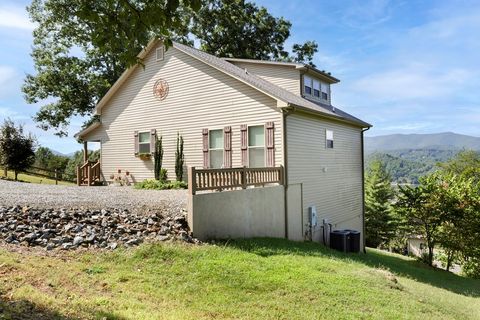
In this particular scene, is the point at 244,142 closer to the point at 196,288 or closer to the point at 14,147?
the point at 196,288

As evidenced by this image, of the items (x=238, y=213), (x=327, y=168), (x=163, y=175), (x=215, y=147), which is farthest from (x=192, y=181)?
(x=327, y=168)

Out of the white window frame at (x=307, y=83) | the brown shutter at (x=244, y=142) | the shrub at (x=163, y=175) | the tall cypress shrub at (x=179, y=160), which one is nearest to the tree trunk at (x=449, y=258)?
the white window frame at (x=307, y=83)

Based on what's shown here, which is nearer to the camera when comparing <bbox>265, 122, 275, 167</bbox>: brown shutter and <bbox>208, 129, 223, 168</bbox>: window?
<bbox>265, 122, 275, 167</bbox>: brown shutter

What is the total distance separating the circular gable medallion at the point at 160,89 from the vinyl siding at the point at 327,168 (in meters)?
6.53

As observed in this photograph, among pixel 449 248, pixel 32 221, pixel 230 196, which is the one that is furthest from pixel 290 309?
pixel 449 248

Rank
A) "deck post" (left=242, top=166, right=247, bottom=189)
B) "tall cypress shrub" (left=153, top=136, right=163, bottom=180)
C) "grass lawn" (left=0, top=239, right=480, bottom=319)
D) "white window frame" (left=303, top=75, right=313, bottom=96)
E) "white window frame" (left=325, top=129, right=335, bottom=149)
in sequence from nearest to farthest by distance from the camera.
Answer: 1. "grass lawn" (left=0, top=239, right=480, bottom=319)
2. "deck post" (left=242, top=166, right=247, bottom=189)
3. "white window frame" (left=325, top=129, right=335, bottom=149)
4. "tall cypress shrub" (left=153, top=136, right=163, bottom=180)
5. "white window frame" (left=303, top=75, right=313, bottom=96)

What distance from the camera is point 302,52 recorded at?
32.4 meters

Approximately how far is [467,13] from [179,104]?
11038 mm

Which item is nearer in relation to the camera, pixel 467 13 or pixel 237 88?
pixel 467 13

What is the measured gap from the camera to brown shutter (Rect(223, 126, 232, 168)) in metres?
14.5

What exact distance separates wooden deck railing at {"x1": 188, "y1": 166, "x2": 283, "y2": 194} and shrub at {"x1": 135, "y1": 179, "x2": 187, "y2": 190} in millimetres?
4810

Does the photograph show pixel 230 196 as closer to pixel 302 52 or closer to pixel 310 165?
pixel 310 165

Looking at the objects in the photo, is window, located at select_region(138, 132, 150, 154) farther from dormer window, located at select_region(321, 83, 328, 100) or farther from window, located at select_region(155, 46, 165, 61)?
dormer window, located at select_region(321, 83, 328, 100)

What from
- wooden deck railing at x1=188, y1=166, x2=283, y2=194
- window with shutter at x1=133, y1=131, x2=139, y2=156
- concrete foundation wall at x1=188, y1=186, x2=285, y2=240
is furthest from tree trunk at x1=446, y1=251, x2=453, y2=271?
window with shutter at x1=133, y1=131, x2=139, y2=156
